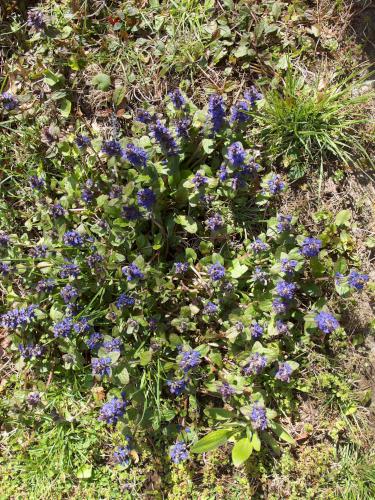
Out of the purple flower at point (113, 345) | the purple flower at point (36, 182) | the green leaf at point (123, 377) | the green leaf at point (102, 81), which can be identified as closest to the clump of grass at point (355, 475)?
the green leaf at point (123, 377)

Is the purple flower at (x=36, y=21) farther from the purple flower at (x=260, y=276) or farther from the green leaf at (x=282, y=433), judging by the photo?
the green leaf at (x=282, y=433)

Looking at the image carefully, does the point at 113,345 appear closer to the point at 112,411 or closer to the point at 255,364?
the point at 112,411

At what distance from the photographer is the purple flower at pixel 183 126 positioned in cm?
394

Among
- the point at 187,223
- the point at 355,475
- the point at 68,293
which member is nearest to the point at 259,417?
the point at 355,475

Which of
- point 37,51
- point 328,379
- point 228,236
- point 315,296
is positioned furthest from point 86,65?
point 328,379

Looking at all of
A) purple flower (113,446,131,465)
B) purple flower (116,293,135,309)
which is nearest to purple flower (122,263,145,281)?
purple flower (116,293,135,309)

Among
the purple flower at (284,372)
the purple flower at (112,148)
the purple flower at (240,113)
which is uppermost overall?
the purple flower at (240,113)

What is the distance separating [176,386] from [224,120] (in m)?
2.13

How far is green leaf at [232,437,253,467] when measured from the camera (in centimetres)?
388

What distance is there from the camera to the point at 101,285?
13.6 feet

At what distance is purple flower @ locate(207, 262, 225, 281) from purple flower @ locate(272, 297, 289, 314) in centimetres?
46

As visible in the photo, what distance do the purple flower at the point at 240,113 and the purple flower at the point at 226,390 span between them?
6.87ft

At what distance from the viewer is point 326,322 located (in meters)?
3.80

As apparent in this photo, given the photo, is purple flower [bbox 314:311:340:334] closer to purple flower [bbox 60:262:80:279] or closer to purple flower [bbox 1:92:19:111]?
purple flower [bbox 60:262:80:279]
